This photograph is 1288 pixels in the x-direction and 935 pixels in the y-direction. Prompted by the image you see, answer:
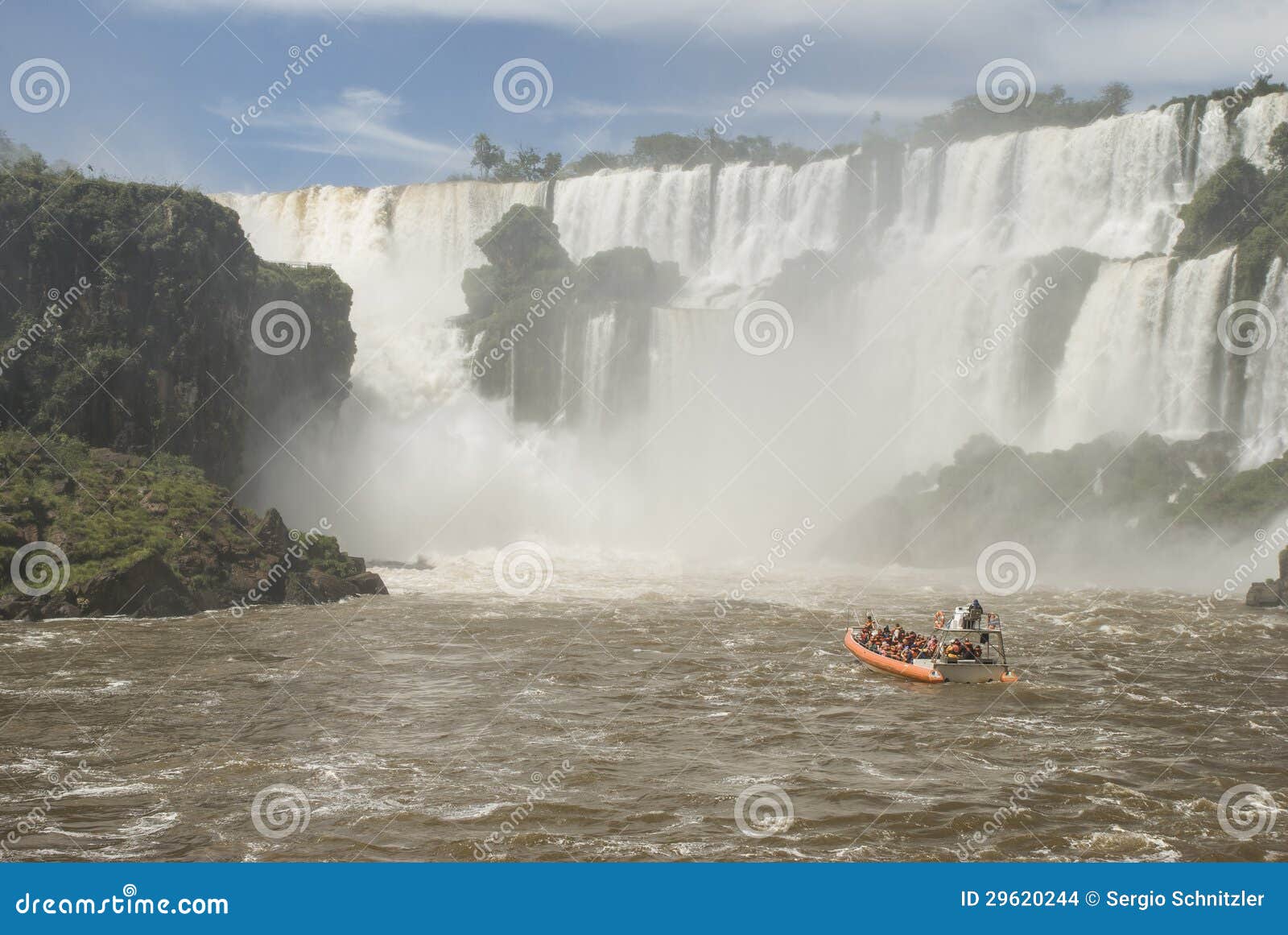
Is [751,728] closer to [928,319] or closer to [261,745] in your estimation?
[261,745]

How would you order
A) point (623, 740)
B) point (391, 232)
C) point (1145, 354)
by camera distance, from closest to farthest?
1. point (623, 740)
2. point (1145, 354)
3. point (391, 232)

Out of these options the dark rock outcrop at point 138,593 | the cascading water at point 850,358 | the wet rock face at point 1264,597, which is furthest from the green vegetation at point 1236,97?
the dark rock outcrop at point 138,593

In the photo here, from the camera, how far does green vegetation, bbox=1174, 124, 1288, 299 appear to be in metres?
40.6

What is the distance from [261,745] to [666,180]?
45.0 m

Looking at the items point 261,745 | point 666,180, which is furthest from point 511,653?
point 666,180

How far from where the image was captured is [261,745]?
17.6 metres

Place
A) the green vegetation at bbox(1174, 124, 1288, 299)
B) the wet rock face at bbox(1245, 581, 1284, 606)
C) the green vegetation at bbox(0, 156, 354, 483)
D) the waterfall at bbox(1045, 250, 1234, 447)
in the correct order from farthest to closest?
1. the green vegetation at bbox(1174, 124, 1288, 299)
2. the waterfall at bbox(1045, 250, 1234, 447)
3. the green vegetation at bbox(0, 156, 354, 483)
4. the wet rock face at bbox(1245, 581, 1284, 606)

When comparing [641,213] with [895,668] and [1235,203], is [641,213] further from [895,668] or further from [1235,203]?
[895,668]

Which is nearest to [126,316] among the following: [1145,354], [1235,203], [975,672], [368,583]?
[368,583]

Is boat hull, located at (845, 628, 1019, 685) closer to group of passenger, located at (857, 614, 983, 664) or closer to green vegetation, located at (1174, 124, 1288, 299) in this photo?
group of passenger, located at (857, 614, 983, 664)

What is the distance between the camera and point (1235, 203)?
41.4m

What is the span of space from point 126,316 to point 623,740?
2305 centimetres

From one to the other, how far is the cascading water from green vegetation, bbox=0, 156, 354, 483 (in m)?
7.55

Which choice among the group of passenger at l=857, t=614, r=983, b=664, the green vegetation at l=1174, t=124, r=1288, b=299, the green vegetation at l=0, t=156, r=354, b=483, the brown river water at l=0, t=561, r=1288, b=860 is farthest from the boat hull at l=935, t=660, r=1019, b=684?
the green vegetation at l=1174, t=124, r=1288, b=299
